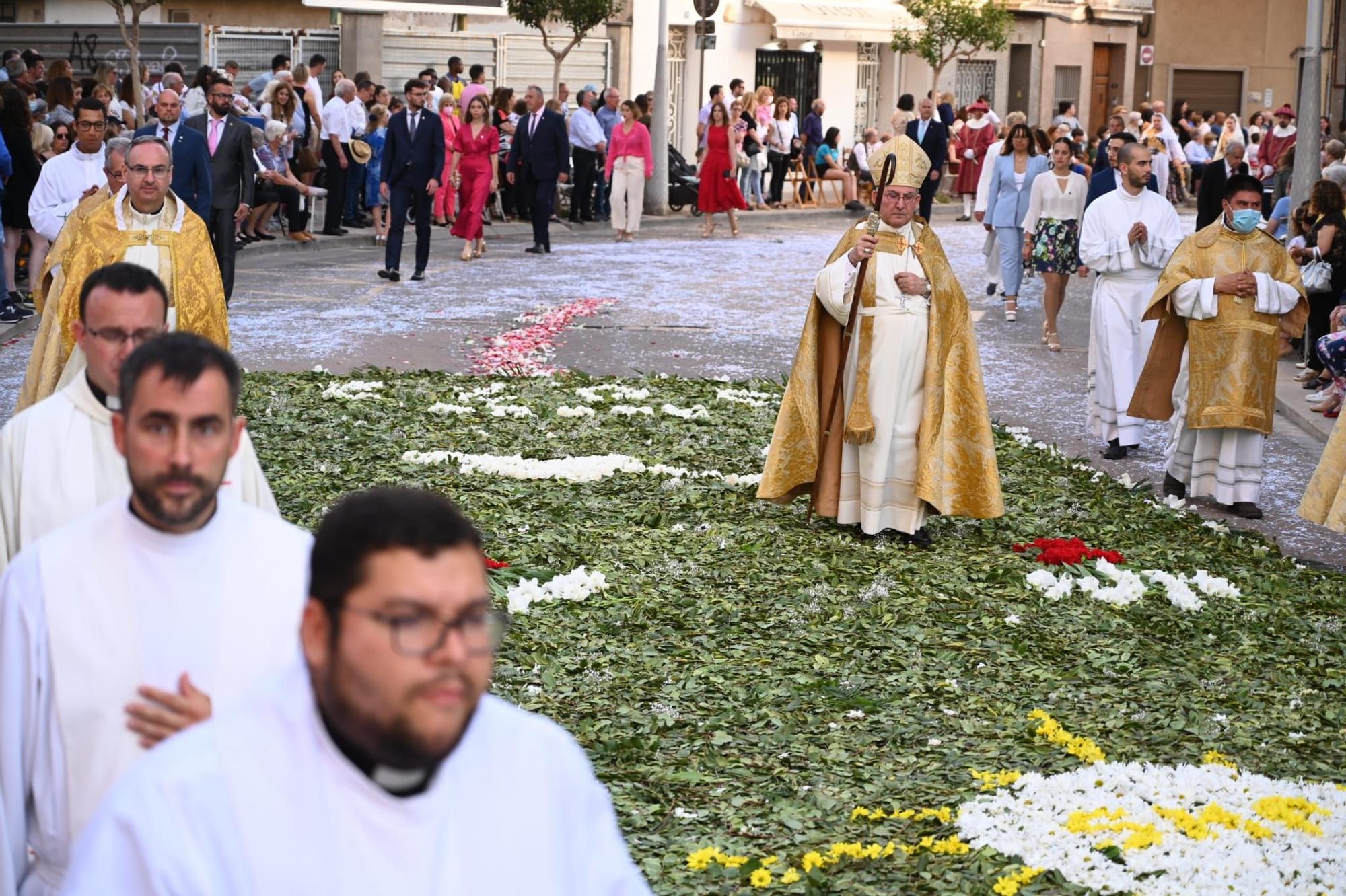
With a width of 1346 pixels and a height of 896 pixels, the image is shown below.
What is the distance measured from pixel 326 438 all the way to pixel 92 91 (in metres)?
9.06

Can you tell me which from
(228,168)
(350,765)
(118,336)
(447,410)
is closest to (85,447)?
(118,336)

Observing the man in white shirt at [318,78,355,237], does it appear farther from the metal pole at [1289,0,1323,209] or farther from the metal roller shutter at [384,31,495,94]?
the metal pole at [1289,0,1323,209]

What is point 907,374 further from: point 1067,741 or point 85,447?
point 85,447

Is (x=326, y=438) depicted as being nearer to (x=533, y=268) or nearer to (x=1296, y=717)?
(x=1296, y=717)

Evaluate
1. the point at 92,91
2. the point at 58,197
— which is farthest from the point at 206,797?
the point at 92,91

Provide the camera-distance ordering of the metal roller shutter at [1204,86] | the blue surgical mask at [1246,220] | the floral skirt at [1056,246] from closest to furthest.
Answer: the blue surgical mask at [1246,220], the floral skirt at [1056,246], the metal roller shutter at [1204,86]

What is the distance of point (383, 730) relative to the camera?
2.24m

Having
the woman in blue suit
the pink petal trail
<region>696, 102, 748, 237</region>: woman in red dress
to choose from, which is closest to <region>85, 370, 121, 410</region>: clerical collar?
the pink petal trail

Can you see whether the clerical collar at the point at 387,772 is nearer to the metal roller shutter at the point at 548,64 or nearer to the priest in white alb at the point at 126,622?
the priest in white alb at the point at 126,622

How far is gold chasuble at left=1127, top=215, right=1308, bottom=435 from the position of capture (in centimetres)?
1101

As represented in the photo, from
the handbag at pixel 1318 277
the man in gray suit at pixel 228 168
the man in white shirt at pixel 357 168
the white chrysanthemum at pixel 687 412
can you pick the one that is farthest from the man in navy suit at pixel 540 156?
the handbag at pixel 1318 277

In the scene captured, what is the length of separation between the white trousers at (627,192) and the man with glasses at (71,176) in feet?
39.6

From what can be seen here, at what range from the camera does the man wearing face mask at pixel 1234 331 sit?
36.0ft

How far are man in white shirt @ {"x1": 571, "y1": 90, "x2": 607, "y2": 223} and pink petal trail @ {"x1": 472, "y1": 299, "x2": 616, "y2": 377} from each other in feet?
30.2
